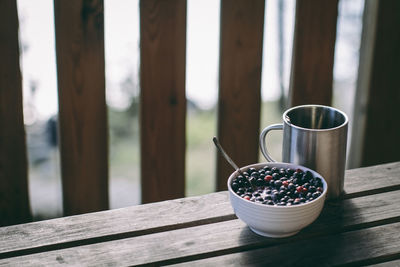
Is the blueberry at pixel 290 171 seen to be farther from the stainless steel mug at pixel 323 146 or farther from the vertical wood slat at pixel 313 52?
the vertical wood slat at pixel 313 52

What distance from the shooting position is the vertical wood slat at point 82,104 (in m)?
1.54

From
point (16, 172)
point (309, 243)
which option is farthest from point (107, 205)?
point (309, 243)

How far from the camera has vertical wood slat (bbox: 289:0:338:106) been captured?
1706mm

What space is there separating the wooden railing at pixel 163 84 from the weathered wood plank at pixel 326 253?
0.71m

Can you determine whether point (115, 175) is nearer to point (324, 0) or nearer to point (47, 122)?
point (47, 122)

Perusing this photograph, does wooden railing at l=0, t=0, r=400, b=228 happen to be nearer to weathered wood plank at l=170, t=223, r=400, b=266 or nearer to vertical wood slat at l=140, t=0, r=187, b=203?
vertical wood slat at l=140, t=0, r=187, b=203

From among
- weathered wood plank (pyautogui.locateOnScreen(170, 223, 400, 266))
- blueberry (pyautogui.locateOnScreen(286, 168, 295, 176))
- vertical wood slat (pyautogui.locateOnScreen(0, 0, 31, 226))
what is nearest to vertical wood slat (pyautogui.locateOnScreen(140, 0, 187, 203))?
vertical wood slat (pyautogui.locateOnScreen(0, 0, 31, 226))

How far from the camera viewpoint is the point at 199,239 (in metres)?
1.12

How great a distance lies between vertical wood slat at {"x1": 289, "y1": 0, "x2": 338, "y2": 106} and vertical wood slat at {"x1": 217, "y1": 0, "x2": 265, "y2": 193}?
127 mm

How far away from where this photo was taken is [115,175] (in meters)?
2.70

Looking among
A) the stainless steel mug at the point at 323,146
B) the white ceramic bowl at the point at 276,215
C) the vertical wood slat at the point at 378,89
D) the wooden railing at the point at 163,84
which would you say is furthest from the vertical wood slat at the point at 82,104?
the vertical wood slat at the point at 378,89

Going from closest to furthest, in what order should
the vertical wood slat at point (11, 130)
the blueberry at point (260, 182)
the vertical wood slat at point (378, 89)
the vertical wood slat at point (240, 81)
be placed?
1. the blueberry at point (260, 182)
2. the vertical wood slat at point (11, 130)
3. the vertical wood slat at point (240, 81)
4. the vertical wood slat at point (378, 89)

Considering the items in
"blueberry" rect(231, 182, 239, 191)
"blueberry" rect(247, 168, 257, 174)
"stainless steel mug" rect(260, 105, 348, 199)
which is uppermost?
"stainless steel mug" rect(260, 105, 348, 199)

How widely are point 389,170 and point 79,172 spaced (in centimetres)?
93
